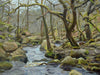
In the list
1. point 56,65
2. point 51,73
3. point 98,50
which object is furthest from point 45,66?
point 98,50

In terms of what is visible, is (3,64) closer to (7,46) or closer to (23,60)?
(23,60)

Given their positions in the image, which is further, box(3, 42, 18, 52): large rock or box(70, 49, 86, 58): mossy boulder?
box(3, 42, 18, 52): large rock

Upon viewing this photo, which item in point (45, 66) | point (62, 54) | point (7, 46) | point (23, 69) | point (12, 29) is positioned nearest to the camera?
point (23, 69)

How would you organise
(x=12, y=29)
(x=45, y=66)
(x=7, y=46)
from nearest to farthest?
(x=45, y=66) < (x=7, y=46) < (x=12, y=29)

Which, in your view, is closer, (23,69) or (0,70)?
(0,70)

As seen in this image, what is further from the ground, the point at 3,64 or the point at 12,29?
the point at 12,29

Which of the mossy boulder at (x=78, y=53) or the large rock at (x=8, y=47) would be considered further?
the large rock at (x=8, y=47)

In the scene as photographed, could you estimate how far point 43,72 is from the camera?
320 inches

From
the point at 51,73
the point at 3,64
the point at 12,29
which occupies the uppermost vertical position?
the point at 12,29

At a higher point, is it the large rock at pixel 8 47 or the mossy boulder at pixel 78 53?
the large rock at pixel 8 47

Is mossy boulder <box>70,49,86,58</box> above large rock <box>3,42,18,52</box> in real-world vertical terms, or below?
below

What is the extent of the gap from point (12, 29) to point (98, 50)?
66.0 feet

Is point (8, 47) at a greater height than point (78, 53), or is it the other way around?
point (8, 47)

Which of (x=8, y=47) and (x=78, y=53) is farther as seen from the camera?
(x=8, y=47)
